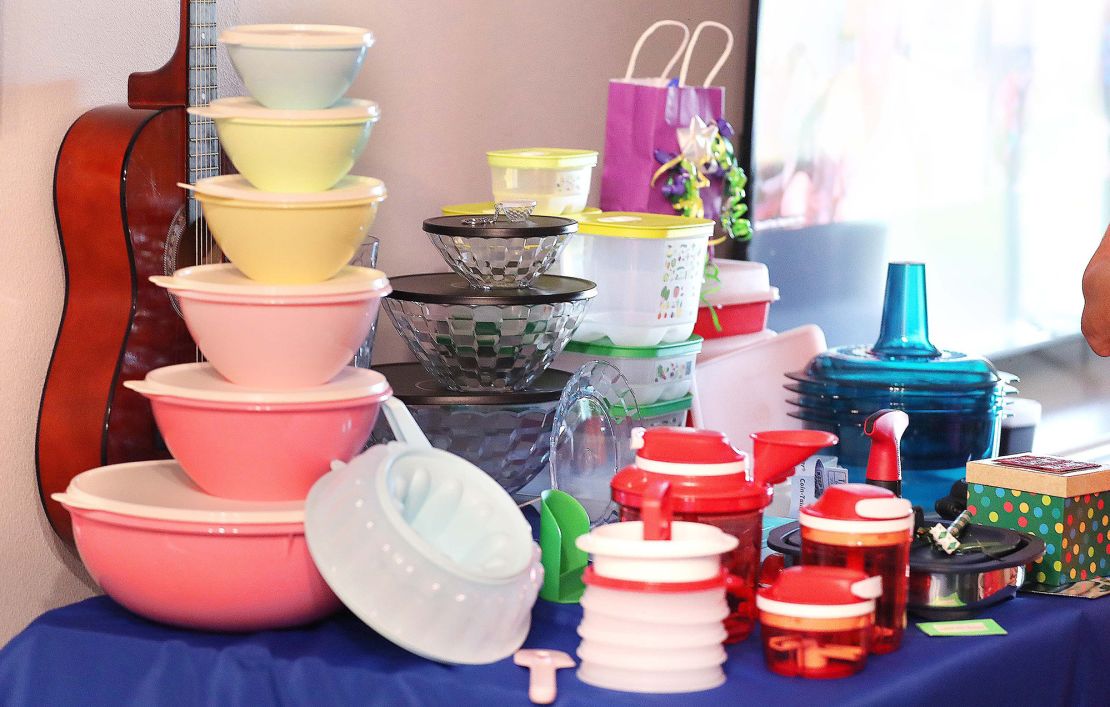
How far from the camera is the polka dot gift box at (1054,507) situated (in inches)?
56.6

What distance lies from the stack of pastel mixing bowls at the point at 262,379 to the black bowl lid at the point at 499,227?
334mm

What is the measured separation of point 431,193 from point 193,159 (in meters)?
0.70

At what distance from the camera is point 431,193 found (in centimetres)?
225

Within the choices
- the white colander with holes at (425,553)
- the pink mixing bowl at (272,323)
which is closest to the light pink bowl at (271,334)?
the pink mixing bowl at (272,323)

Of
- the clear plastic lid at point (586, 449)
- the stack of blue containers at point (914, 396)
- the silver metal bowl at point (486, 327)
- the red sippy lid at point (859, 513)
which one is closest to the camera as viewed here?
the red sippy lid at point (859, 513)

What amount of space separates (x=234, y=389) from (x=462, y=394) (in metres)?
0.39

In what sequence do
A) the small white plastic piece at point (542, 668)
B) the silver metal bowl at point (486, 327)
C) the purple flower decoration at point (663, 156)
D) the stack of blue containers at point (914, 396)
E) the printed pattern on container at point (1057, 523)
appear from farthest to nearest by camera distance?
1. the purple flower decoration at point (663, 156)
2. the stack of blue containers at point (914, 396)
3. the silver metal bowl at point (486, 327)
4. the printed pattern on container at point (1057, 523)
5. the small white plastic piece at point (542, 668)

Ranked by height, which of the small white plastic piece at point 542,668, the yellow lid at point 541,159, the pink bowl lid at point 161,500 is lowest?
the small white plastic piece at point 542,668

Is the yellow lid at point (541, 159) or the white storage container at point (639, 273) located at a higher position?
the yellow lid at point (541, 159)

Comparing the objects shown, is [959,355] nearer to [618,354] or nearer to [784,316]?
[618,354]

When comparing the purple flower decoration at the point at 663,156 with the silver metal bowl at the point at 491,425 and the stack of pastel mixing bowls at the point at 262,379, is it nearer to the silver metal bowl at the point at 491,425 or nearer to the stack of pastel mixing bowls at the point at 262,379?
the silver metal bowl at the point at 491,425

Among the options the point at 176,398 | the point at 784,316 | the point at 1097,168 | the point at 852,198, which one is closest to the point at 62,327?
the point at 176,398

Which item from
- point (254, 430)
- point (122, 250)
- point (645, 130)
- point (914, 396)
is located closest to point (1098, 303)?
point (914, 396)

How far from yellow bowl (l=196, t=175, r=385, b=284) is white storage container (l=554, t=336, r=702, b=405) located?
662 millimetres
